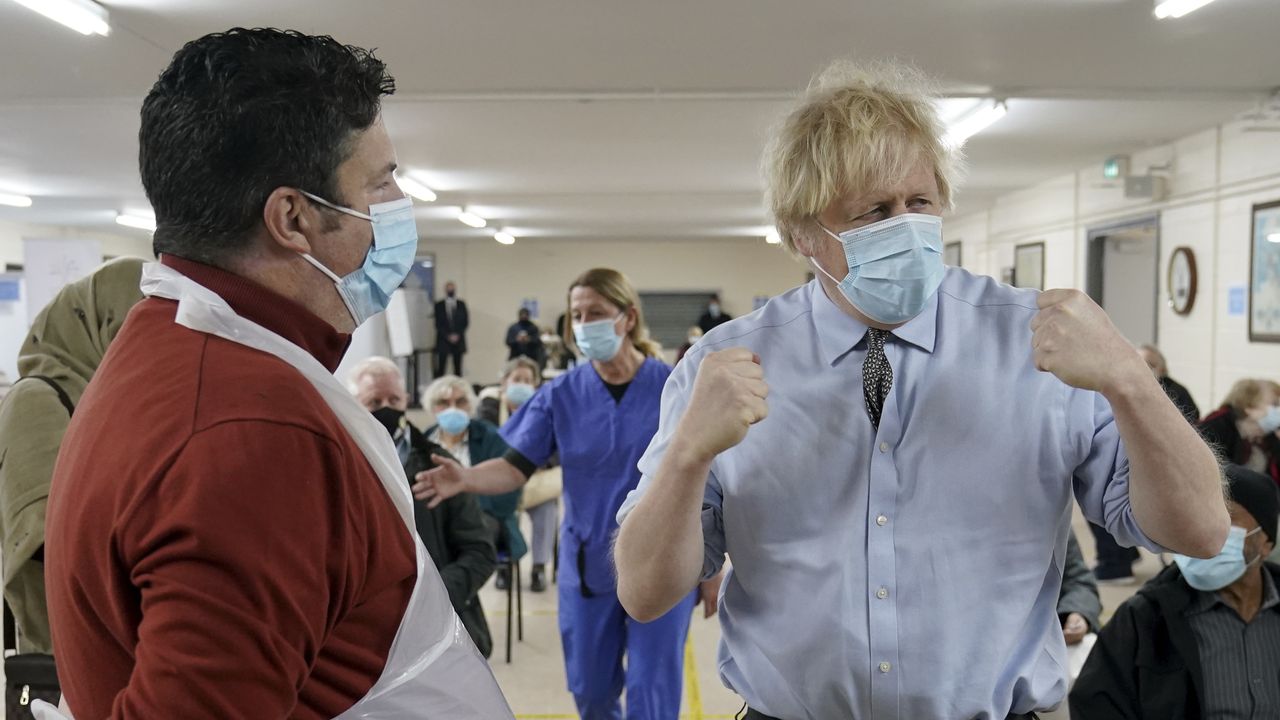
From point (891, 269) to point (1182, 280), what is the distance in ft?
30.8

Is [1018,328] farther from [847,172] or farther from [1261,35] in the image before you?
[1261,35]

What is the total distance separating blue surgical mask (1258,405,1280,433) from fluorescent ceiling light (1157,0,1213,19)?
2.31 m

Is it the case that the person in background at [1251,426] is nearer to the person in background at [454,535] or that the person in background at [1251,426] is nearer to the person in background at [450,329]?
the person in background at [454,535]

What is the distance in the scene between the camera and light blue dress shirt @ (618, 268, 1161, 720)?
1414 millimetres

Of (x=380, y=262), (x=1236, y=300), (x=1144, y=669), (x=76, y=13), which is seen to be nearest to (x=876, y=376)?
(x=380, y=262)

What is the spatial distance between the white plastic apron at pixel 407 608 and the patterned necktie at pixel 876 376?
2.32 ft

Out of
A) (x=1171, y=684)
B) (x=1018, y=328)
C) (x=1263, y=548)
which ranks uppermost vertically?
(x=1018, y=328)

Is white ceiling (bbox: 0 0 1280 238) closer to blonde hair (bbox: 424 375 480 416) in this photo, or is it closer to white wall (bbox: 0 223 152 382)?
white wall (bbox: 0 223 152 382)

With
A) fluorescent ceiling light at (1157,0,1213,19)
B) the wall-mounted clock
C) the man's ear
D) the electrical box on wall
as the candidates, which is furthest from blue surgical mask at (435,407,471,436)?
the electrical box on wall

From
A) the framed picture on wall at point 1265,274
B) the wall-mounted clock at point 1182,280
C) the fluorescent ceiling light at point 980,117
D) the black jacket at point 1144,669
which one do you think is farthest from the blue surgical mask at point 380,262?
the wall-mounted clock at point 1182,280

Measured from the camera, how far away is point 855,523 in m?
1.46

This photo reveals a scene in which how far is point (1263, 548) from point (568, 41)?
16.0 ft

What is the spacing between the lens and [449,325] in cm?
2116

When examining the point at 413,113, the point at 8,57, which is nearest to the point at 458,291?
the point at 413,113
